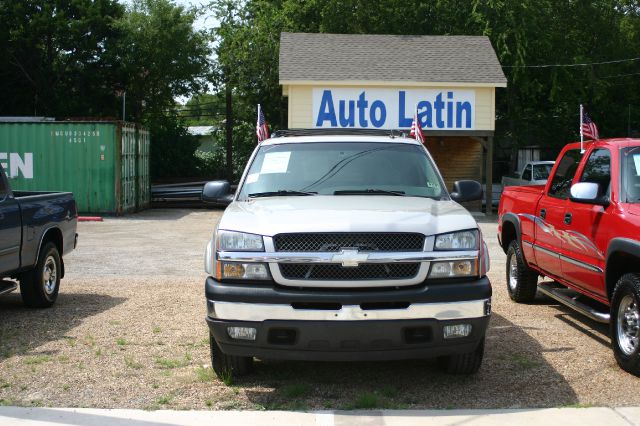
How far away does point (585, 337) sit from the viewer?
7820mm

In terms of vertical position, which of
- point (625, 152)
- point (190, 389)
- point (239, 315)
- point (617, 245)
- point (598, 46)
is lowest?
point (190, 389)

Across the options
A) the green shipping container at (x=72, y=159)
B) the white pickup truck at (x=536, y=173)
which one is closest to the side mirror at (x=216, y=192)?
the green shipping container at (x=72, y=159)

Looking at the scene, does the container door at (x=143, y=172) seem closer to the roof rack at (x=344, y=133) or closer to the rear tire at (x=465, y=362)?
the roof rack at (x=344, y=133)

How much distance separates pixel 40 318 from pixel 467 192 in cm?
469

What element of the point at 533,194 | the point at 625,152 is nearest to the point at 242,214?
the point at 625,152

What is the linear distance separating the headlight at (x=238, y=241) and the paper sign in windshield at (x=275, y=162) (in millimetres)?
1416

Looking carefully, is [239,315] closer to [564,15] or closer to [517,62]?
[517,62]

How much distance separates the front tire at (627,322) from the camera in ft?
20.4

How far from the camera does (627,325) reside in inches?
255

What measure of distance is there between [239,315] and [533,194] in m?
4.65

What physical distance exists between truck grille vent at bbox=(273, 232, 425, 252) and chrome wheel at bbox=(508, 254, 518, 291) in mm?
4534

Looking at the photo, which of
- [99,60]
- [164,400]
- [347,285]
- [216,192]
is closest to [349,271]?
[347,285]

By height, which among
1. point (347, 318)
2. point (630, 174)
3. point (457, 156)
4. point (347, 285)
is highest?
point (457, 156)

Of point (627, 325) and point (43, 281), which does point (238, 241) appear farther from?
point (43, 281)
